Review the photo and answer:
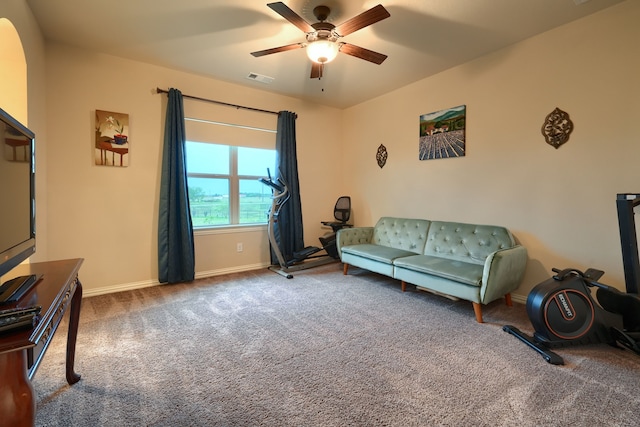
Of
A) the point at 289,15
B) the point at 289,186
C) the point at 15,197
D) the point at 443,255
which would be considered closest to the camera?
the point at 15,197

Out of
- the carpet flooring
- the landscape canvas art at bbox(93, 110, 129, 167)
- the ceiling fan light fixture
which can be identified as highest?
the ceiling fan light fixture

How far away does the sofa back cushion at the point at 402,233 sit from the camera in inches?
145

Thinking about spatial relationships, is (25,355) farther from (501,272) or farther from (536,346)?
(501,272)

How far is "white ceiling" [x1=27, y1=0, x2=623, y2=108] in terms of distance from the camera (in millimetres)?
2383

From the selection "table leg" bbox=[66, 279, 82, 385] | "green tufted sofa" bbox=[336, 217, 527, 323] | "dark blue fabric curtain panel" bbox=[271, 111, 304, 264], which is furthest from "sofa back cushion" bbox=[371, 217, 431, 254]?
"table leg" bbox=[66, 279, 82, 385]

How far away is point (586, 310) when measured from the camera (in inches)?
83.3

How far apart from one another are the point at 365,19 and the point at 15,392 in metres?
2.64

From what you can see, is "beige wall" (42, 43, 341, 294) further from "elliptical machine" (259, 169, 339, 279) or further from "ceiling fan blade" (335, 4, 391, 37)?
"ceiling fan blade" (335, 4, 391, 37)

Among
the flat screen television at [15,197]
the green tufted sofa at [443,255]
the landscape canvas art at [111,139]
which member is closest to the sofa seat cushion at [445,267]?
the green tufted sofa at [443,255]

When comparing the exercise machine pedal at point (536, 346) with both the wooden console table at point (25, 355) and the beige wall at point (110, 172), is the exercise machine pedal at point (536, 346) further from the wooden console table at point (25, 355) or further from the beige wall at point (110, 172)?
the beige wall at point (110, 172)

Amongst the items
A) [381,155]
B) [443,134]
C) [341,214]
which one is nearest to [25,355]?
[443,134]

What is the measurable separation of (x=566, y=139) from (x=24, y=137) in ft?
13.5

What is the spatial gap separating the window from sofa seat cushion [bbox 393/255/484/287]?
2.32 metres

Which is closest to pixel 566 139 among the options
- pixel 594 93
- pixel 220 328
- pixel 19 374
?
pixel 594 93
